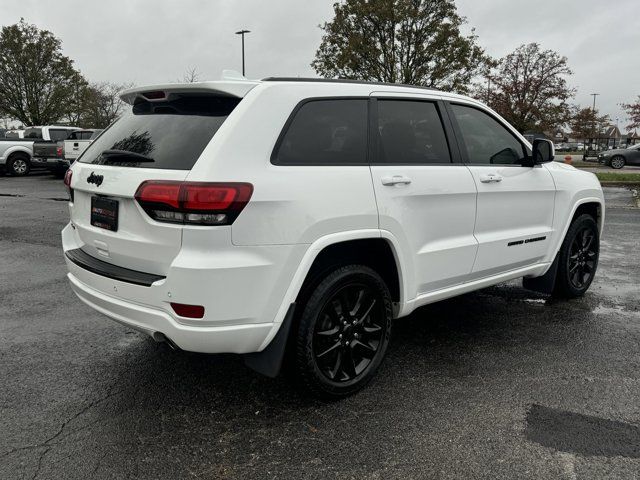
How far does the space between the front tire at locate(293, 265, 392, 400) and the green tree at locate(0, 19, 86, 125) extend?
3480 centimetres

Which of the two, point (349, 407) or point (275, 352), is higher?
point (275, 352)

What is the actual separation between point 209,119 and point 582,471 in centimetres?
246

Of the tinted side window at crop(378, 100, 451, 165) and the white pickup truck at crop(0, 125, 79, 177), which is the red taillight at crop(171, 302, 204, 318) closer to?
the tinted side window at crop(378, 100, 451, 165)

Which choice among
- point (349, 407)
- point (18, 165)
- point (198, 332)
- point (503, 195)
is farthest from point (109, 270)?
point (18, 165)

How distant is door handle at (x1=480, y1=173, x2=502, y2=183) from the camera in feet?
12.4

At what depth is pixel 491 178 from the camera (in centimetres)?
383

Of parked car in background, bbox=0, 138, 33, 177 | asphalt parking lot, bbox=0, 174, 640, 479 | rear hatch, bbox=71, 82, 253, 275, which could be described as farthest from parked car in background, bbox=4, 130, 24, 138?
rear hatch, bbox=71, 82, 253, 275

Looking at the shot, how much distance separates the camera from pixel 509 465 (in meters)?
2.52

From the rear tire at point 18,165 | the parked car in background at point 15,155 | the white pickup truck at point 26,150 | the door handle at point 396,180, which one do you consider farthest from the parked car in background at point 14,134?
the door handle at point 396,180

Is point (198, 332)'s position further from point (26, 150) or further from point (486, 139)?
point (26, 150)

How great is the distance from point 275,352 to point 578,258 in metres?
3.51

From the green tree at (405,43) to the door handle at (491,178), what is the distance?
24.4 meters

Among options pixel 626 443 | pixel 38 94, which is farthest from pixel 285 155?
pixel 38 94

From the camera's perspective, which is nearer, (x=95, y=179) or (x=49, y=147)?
(x=95, y=179)
